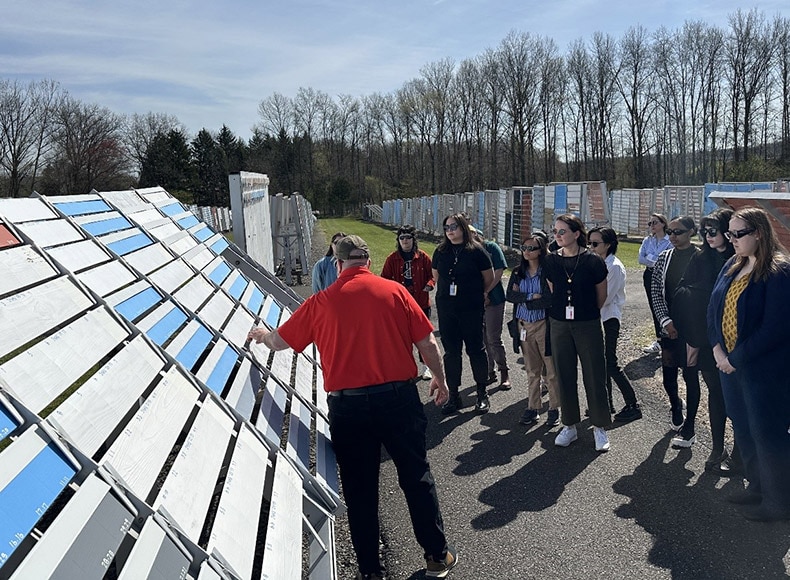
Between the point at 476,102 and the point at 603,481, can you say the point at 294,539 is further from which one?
the point at 476,102

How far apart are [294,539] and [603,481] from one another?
2572 millimetres

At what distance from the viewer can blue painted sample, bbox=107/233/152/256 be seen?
18.5ft

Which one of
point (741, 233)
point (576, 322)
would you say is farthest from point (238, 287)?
point (741, 233)

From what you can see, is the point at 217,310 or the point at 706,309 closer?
the point at 706,309

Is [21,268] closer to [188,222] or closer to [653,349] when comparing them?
[188,222]

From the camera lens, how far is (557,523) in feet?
14.0

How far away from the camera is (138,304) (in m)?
4.73

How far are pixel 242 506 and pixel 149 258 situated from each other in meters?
3.44

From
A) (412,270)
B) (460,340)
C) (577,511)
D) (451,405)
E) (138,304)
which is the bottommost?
(577,511)

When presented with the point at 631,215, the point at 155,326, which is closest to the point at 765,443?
the point at 155,326

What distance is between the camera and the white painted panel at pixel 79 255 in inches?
177

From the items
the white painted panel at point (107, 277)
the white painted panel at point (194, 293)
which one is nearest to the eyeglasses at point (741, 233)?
the white painted panel at point (194, 293)

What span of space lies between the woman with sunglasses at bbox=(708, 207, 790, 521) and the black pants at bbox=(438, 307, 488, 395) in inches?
100

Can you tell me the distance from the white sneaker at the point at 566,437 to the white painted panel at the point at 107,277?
368 cm
